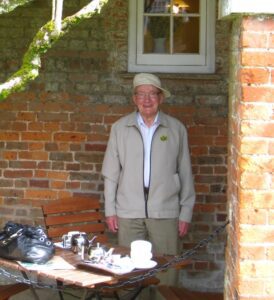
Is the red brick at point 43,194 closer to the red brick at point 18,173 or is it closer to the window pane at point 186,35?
the red brick at point 18,173

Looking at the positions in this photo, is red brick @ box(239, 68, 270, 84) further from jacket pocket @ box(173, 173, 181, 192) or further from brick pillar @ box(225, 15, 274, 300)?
jacket pocket @ box(173, 173, 181, 192)

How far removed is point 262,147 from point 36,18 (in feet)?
10.6

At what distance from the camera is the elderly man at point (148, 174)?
231 inches

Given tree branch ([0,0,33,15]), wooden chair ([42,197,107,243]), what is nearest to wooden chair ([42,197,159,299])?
wooden chair ([42,197,107,243])

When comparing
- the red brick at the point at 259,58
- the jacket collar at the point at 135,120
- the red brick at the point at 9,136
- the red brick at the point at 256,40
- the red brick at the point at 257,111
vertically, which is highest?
the red brick at the point at 256,40

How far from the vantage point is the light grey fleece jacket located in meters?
5.87

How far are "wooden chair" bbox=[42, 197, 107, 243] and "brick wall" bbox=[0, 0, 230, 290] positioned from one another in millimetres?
488

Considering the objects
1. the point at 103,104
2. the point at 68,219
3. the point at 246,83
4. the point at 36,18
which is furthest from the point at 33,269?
the point at 36,18

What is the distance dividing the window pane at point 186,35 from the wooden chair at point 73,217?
1.63 meters

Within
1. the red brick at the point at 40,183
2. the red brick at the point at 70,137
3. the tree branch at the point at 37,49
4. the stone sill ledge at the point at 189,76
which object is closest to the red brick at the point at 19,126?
the red brick at the point at 70,137

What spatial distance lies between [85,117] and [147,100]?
3.15ft

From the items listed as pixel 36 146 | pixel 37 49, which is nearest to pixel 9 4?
pixel 37 49

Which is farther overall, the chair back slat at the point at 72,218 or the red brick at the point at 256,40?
the chair back slat at the point at 72,218

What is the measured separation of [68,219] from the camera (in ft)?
19.8
